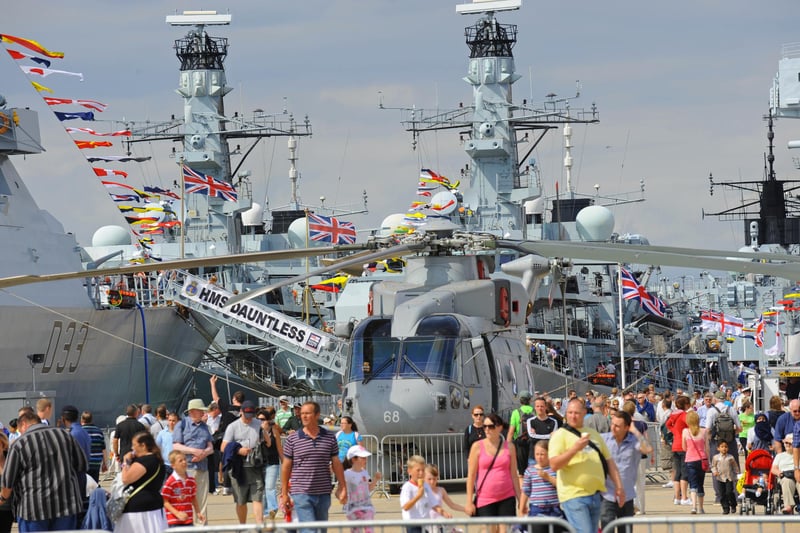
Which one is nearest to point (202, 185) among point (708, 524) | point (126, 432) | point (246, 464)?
point (126, 432)

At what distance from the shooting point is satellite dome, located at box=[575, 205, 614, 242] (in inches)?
2188

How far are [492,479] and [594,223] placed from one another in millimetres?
45849

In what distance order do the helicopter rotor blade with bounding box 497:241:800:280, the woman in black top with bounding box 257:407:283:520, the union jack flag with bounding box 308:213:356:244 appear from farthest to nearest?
1. the union jack flag with bounding box 308:213:356:244
2. the helicopter rotor blade with bounding box 497:241:800:280
3. the woman in black top with bounding box 257:407:283:520

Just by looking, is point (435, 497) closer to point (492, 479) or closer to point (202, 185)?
point (492, 479)

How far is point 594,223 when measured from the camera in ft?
182

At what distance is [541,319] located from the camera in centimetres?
4975

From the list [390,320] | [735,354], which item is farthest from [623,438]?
[735,354]

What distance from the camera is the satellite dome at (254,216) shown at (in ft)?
195

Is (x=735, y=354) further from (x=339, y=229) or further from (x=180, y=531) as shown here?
(x=180, y=531)

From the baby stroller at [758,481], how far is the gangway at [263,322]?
738 inches

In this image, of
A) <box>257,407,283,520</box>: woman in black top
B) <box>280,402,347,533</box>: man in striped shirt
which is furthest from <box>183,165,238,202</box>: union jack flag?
<box>280,402,347,533</box>: man in striped shirt

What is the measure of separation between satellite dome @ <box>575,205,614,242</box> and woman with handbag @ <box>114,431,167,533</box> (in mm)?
46982

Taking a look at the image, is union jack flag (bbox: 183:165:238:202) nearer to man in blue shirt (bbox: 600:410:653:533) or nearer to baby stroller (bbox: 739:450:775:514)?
baby stroller (bbox: 739:450:775:514)

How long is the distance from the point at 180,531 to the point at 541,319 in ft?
141
